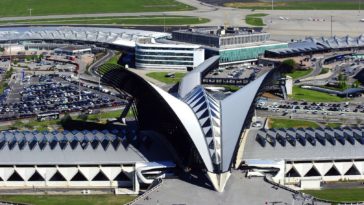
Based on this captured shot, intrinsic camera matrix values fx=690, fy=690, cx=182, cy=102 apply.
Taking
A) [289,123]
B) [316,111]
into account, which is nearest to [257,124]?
A: [289,123]

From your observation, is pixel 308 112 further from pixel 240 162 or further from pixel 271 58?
pixel 271 58

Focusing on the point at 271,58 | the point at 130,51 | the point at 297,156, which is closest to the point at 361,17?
the point at 271,58

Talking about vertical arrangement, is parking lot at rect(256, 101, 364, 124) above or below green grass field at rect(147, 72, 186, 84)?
below

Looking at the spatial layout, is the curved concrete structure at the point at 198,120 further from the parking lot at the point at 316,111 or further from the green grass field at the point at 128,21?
the green grass field at the point at 128,21

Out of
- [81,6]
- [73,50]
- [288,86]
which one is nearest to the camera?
[288,86]

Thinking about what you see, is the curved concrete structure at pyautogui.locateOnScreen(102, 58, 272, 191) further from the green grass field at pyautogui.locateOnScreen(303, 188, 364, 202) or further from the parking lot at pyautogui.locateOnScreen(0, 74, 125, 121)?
the parking lot at pyautogui.locateOnScreen(0, 74, 125, 121)

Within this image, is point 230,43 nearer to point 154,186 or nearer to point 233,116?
point 233,116

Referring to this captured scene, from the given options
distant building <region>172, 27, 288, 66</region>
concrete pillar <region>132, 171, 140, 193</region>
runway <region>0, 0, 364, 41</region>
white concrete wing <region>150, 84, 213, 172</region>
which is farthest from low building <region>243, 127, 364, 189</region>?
runway <region>0, 0, 364, 41</region>
